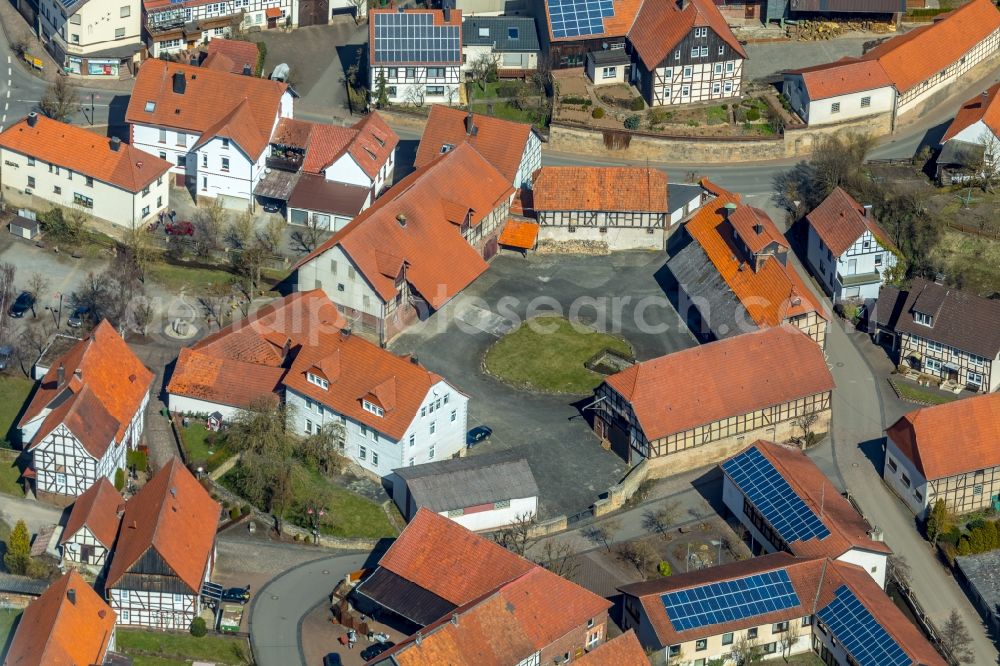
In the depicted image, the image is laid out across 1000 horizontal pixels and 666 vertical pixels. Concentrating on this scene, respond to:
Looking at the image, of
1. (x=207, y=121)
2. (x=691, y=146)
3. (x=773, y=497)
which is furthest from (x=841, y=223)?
(x=207, y=121)

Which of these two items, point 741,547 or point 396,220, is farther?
point 396,220

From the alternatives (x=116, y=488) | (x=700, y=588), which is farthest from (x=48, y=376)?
(x=700, y=588)

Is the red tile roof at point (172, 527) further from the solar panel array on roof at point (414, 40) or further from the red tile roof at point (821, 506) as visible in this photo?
the solar panel array on roof at point (414, 40)

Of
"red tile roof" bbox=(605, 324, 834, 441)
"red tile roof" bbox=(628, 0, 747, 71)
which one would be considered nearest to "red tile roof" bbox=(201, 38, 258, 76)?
"red tile roof" bbox=(628, 0, 747, 71)

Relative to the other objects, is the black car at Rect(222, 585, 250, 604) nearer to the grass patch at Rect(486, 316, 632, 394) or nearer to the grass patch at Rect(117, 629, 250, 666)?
the grass patch at Rect(117, 629, 250, 666)

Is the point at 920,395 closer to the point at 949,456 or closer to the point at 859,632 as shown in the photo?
the point at 949,456

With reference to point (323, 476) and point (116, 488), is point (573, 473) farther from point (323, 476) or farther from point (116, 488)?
point (116, 488)

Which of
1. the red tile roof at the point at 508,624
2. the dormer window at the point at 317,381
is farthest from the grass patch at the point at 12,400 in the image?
the red tile roof at the point at 508,624
